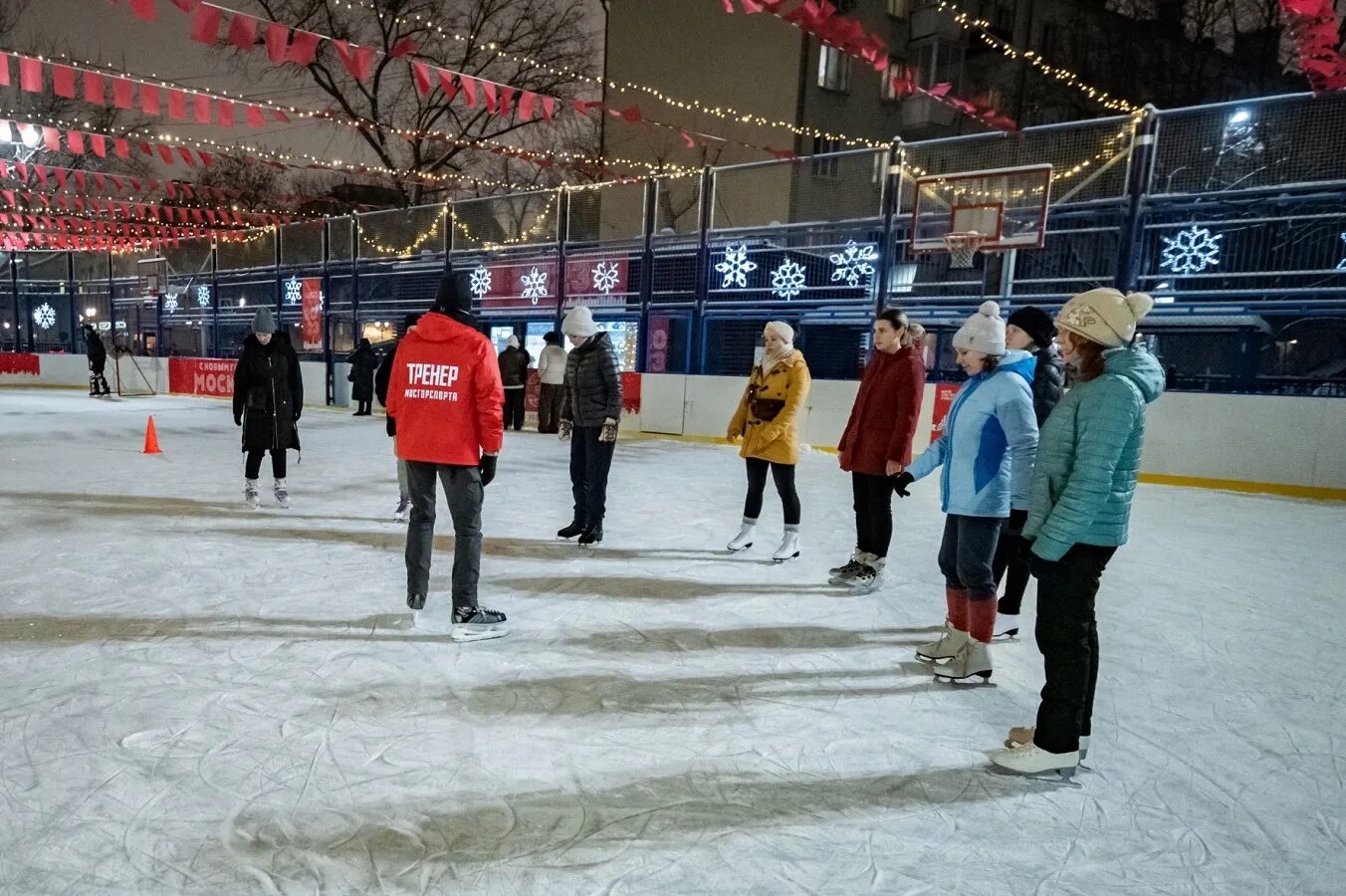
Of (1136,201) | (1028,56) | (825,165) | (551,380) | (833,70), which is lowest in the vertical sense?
(551,380)

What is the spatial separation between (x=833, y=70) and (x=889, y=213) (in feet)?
44.4

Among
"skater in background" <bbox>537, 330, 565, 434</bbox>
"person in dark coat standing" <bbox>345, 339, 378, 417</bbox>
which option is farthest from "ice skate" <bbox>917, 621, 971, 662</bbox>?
"person in dark coat standing" <bbox>345, 339, 378, 417</bbox>

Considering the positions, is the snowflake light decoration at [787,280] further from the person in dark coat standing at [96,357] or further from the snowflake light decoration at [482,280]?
the person in dark coat standing at [96,357]

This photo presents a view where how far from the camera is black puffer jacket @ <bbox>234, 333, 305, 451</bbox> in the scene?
5578mm

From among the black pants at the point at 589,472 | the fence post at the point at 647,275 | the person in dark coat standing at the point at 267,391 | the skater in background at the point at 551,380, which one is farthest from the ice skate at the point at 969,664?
the fence post at the point at 647,275

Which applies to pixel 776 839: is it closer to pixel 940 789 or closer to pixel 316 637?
pixel 940 789

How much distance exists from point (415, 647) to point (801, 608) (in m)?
1.86

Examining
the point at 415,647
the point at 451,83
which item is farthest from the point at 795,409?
Answer: the point at 451,83

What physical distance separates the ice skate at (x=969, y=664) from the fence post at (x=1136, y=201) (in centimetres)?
769

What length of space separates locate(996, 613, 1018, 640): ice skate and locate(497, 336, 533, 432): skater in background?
935cm

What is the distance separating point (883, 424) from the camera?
398 cm

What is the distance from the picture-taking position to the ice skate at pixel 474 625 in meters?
3.32

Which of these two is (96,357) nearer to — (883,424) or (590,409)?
(590,409)

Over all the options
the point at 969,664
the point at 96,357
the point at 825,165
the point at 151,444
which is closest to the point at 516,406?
the point at 151,444
